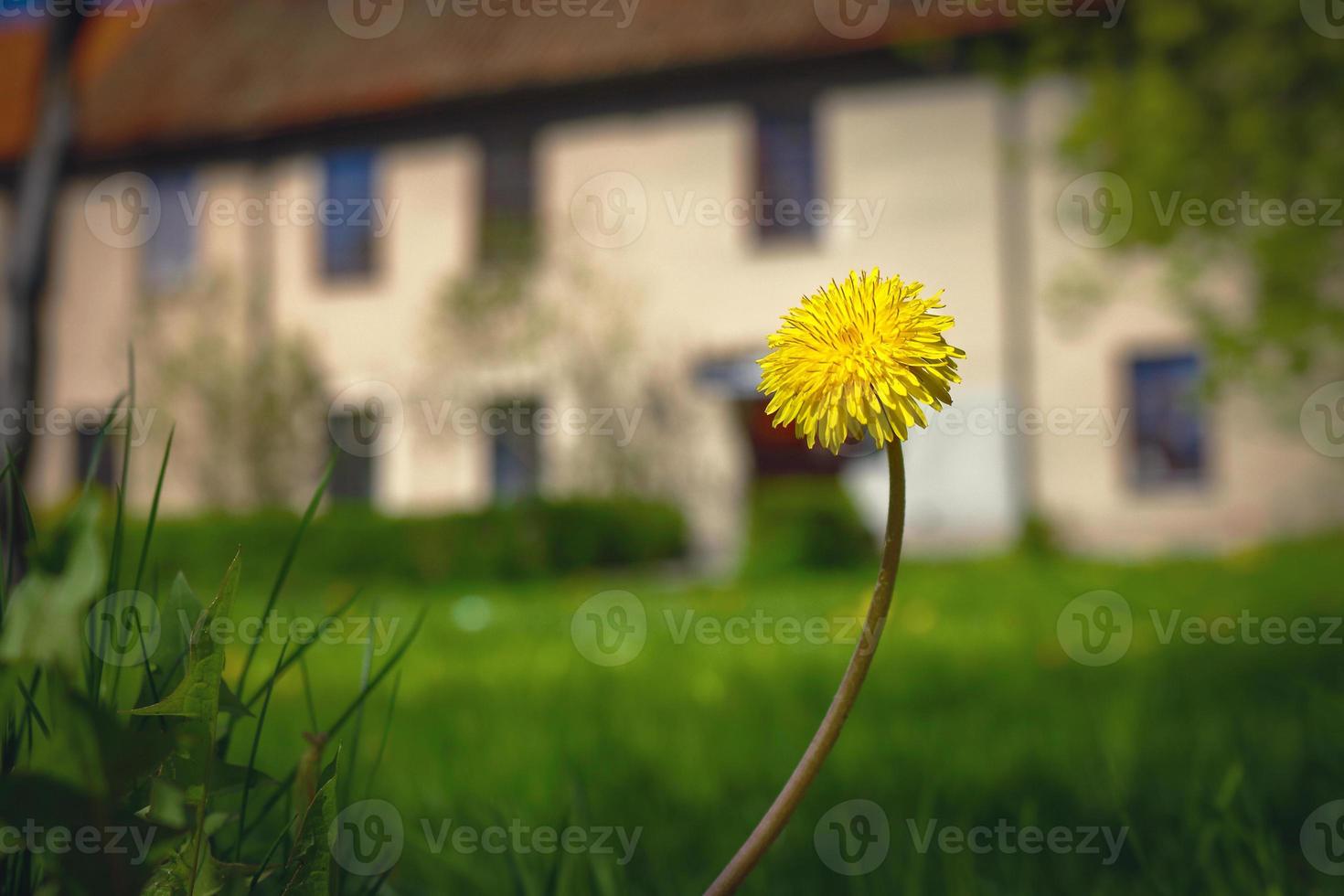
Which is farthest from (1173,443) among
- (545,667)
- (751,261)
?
(545,667)

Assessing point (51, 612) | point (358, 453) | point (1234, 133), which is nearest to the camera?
point (51, 612)

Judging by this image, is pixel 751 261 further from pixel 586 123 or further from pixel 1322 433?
pixel 1322 433

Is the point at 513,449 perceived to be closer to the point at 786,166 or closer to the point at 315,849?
the point at 786,166

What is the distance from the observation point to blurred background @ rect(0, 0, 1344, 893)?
6.98 feet

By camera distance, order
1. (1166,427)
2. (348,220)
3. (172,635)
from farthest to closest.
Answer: (348,220) → (1166,427) → (172,635)

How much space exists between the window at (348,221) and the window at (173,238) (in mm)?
2368

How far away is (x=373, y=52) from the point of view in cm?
1686

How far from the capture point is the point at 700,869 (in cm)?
160

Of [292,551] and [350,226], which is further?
[350,226]

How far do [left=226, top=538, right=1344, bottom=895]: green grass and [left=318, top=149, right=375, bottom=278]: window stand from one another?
1266 cm

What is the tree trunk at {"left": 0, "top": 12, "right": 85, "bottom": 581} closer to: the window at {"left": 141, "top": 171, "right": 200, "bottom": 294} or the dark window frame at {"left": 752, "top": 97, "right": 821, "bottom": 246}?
the dark window frame at {"left": 752, "top": 97, "right": 821, "bottom": 246}

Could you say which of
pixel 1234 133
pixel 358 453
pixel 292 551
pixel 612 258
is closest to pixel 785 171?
pixel 612 258

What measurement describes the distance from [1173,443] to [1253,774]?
41.8 feet

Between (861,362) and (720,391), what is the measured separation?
14122 millimetres
